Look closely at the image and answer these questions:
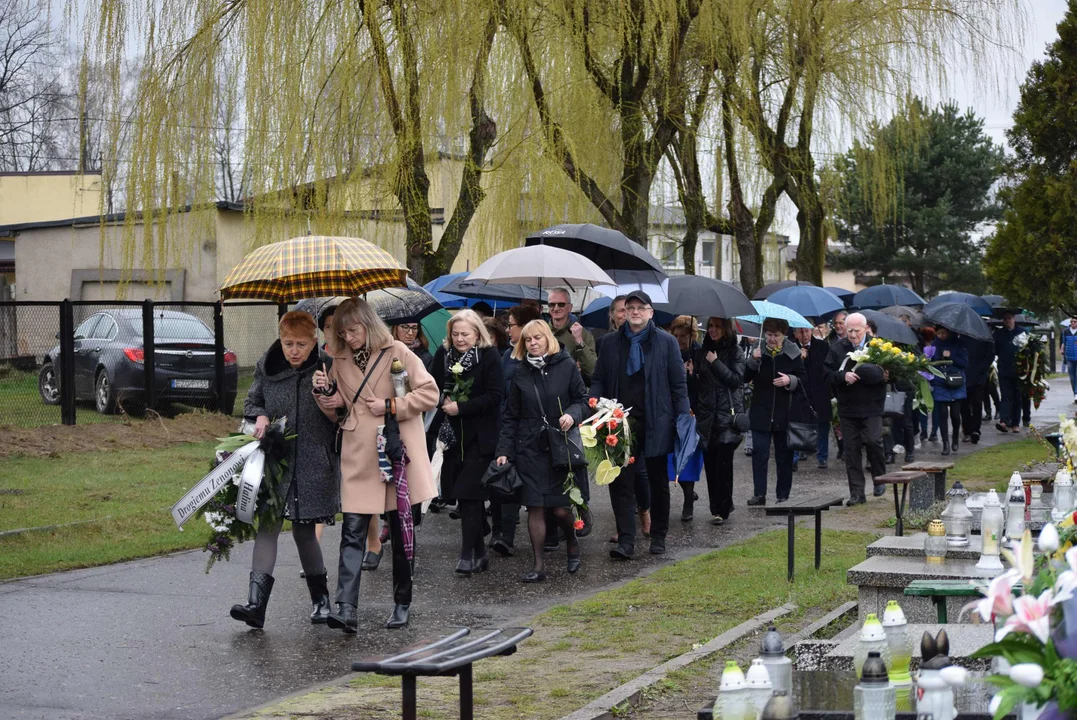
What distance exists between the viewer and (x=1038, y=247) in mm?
19031

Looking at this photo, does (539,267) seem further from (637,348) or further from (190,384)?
(190,384)

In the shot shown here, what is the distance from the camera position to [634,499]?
11289 mm

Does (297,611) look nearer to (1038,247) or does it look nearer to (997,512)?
(997,512)

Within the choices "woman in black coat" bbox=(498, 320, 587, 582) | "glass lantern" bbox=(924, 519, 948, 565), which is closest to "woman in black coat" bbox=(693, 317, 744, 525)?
"woman in black coat" bbox=(498, 320, 587, 582)

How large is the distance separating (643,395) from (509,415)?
4.80 feet

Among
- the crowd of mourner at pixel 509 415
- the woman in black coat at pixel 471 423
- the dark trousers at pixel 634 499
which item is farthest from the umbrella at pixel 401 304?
the dark trousers at pixel 634 499

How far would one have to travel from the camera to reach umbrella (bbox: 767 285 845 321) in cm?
1798

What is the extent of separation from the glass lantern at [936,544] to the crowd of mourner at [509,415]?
291 centimetres

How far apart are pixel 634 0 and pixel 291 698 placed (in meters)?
14.1

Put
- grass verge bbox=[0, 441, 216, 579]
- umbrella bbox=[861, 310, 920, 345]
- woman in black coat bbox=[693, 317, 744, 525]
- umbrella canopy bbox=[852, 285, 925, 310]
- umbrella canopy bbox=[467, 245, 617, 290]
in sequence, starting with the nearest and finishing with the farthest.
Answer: grass verge bbox=[0, 441, 216, 579] < umbrella canopy bbox=[467, 245, 617, 290] < woman in black coat bbox=[693, 317, 744, 525] < umbrella bbox=[861, 310, 920, 345] < umbrella canopy bbox=[852, 285, 925, 310]

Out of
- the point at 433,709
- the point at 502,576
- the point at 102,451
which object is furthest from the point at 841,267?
the point at 433,709

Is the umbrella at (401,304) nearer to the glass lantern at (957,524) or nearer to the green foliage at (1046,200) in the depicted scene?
the glass lantern at (957,524)

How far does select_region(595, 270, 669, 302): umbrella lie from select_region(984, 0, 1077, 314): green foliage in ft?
23.1

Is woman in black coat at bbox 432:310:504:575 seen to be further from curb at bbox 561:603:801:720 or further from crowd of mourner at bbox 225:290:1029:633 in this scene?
curb at bbox 561:603:801:720
